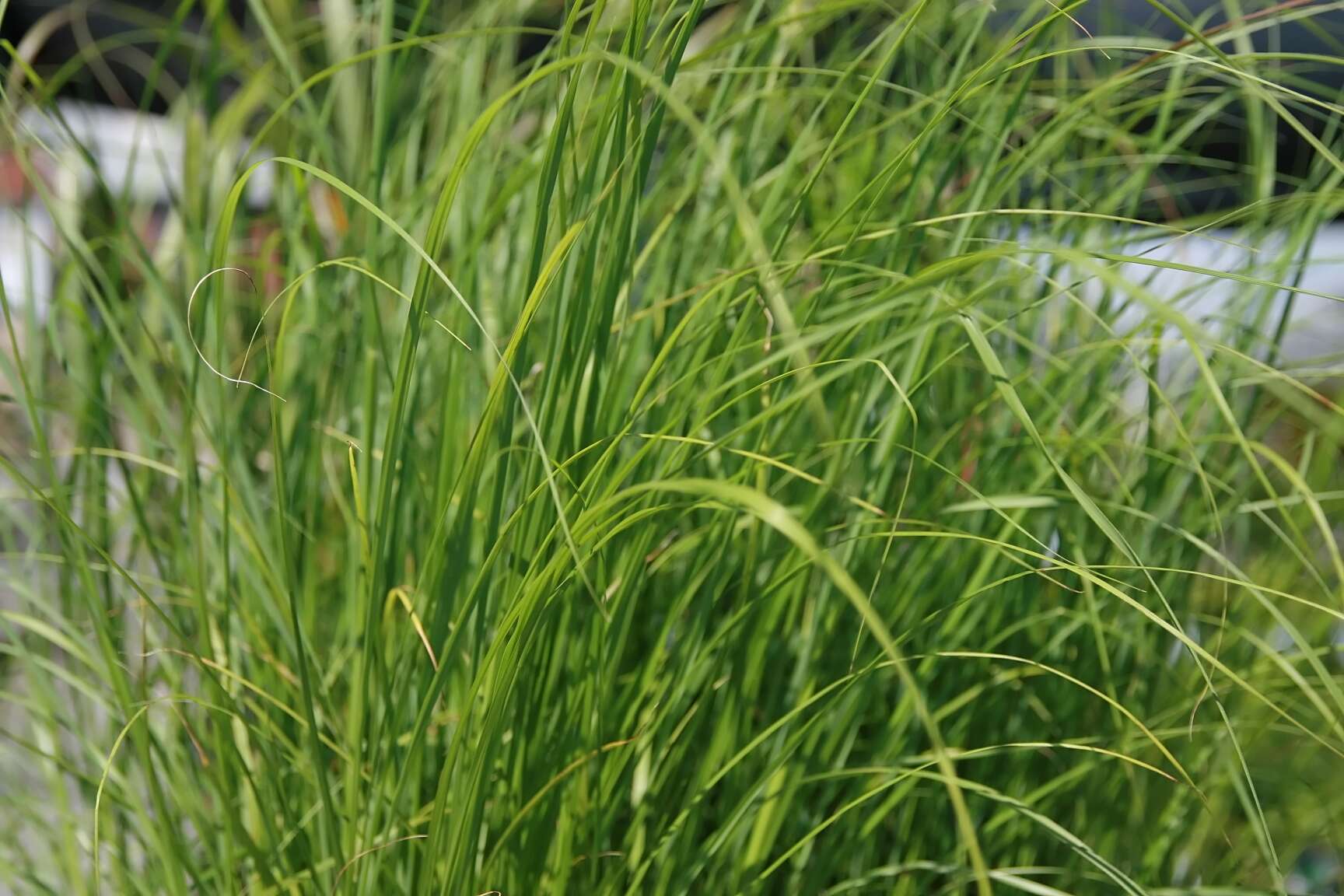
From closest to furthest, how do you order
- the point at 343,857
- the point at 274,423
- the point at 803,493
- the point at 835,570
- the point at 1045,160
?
1. the point at 835,570
2. the point at 274,423
3. the point at 343,857
4. the point at 803,493
5. the point at 1045,160

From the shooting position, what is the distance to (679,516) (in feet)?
1.81

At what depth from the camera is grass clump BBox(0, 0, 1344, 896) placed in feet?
1.58

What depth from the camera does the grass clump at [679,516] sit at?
19.0 inches

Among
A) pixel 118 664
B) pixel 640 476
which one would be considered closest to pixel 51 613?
pixel 118 664

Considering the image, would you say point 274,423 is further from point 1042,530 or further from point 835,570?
point 1042,530

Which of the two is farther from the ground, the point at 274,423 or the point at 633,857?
the point at 274,423

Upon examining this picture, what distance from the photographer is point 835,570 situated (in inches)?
11.0

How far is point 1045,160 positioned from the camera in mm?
833

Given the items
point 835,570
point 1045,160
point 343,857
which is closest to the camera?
point 835,570

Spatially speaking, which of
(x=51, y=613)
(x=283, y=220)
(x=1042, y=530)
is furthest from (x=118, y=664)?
(x=1042, y=530)

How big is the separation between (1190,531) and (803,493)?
25 cm

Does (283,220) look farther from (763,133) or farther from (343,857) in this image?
(343,857)

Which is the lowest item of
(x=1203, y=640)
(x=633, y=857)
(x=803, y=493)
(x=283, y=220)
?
(x=1203, y=640)

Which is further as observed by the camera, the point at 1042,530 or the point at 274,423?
the point at 1042,530
